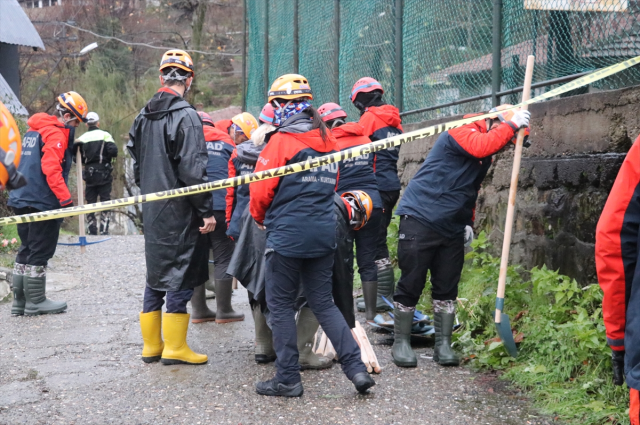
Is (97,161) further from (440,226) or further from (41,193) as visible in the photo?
(440,226)

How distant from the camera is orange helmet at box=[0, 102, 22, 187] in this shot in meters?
2.65

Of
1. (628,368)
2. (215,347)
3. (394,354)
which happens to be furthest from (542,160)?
(628,368)

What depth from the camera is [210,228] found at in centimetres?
495

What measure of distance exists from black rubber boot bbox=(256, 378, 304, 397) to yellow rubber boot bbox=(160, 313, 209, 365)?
854 mm

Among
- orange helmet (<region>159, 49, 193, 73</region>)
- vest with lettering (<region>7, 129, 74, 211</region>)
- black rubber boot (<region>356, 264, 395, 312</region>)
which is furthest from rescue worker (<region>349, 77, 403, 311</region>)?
vest with lettering (<region>7, 129, 74, 211</region>)

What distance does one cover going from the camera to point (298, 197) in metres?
4.27

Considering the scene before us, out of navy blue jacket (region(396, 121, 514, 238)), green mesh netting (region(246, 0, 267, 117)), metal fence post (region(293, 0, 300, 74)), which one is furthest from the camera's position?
green mesh netting (region(246, 0, 267, 117))

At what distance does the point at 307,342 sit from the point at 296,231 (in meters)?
1.08

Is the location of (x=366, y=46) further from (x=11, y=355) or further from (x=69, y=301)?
(x=11, y=355)

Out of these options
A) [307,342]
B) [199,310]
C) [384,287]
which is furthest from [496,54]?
[199,310]

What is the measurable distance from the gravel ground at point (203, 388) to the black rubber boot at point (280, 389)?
0.05 m

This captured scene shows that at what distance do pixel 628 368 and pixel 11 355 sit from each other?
4.53 metres

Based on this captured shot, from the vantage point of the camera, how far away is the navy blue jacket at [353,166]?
6.05 meters

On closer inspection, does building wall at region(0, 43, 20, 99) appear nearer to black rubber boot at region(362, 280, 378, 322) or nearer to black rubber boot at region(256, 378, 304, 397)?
black rubber boot at region(362, 280, 378, 322)
